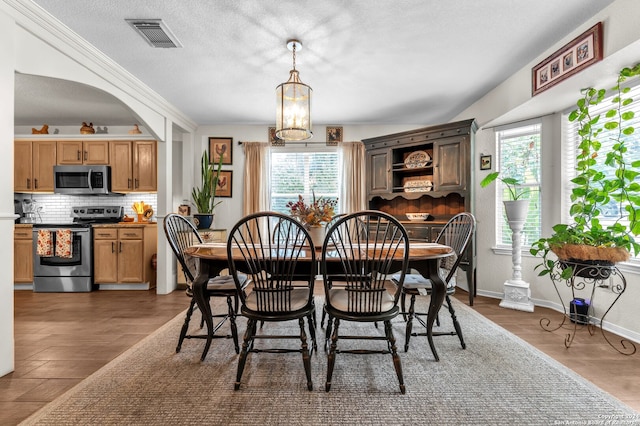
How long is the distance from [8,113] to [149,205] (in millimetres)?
3128

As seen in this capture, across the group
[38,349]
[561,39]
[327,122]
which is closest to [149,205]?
[38,349]

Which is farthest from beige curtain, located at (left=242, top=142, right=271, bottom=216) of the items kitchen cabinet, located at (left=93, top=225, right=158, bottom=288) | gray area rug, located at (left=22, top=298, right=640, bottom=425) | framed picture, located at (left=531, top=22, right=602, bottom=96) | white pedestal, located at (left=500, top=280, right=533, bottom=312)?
framed picture, located at (left=531, top=22, right=602, bottom=96)

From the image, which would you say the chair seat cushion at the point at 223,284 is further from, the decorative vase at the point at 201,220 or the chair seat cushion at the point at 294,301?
the decorative vase at the point at 201,220

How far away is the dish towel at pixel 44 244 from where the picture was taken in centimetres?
429

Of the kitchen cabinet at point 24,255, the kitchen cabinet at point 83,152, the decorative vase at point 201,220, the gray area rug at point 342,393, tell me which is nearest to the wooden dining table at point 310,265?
the gray area rug at point 342,393

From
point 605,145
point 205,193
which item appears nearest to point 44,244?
point 205,193

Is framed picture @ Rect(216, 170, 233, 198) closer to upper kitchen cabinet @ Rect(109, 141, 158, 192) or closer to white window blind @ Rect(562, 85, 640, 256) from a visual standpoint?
upper kitchen cabinet @ Rect(109, 141, 158, 192)

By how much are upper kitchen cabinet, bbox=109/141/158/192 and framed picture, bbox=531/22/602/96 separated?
5128 mm

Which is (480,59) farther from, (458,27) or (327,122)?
(327,122)

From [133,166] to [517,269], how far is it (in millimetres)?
5650

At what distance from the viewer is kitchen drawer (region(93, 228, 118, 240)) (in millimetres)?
4453

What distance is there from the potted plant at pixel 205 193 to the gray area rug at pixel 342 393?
2437mm

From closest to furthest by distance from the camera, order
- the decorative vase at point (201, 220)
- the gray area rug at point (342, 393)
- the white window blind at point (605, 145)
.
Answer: the gray area rug at point (342, 393)
the white window blind at point (605, 145)
the decorative vase at point (201, 220)

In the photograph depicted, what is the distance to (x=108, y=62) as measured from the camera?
3.10 meters
